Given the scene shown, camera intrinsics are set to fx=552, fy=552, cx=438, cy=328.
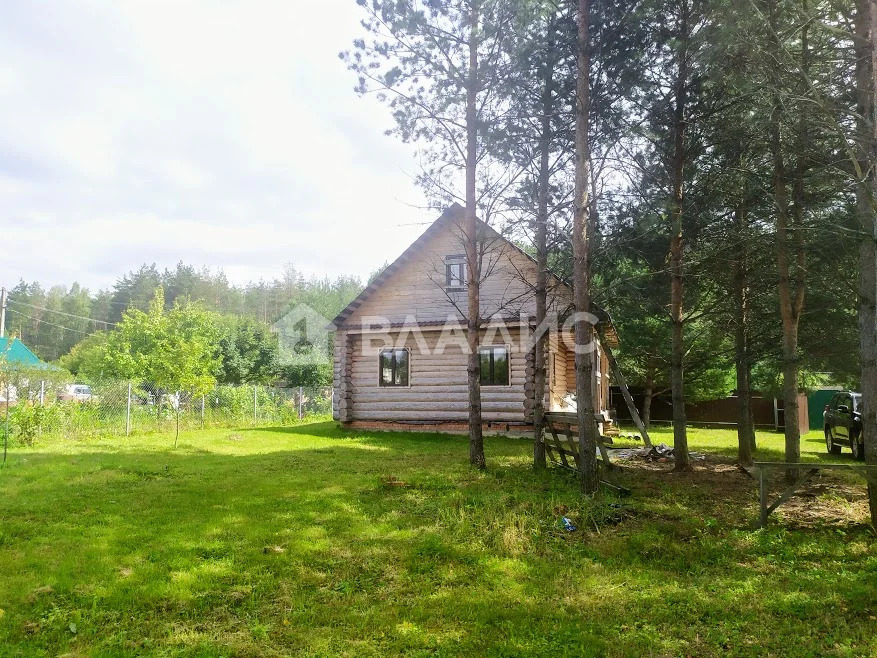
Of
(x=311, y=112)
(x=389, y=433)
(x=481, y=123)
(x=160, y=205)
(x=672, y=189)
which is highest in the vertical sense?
(x=160, y=205)

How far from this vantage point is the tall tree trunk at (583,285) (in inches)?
328

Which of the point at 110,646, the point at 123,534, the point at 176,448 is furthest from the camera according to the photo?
the point at 176,448

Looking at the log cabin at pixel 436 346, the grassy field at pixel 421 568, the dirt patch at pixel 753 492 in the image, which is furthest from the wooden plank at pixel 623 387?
the log cabin at pixel 436 346

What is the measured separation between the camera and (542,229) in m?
11.8

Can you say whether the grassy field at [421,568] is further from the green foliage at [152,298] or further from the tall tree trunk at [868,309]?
the green foliage at [152,298]

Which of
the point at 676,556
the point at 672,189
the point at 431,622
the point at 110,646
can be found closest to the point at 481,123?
the point at 672,189

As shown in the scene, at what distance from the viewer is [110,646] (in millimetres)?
3908

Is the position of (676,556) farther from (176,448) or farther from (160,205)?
(160,205)

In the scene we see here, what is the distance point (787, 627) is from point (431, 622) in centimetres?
270

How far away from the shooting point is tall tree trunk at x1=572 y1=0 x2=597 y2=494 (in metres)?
8.33

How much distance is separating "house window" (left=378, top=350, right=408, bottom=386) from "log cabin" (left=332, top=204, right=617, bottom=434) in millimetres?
35

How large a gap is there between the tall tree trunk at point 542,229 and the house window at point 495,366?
18.6 feet

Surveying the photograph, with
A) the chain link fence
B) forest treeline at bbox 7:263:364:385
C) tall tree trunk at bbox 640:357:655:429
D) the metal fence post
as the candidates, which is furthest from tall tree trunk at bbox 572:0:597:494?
forest treeline at bbox 7:263:364:385

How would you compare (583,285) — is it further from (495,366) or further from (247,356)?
(247,356)
